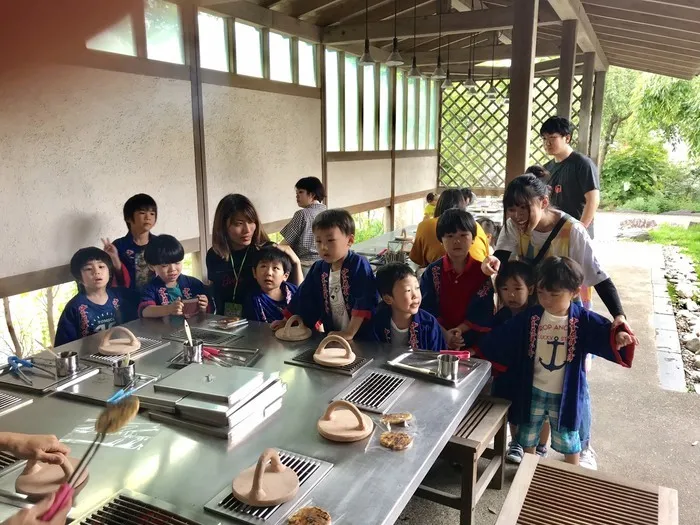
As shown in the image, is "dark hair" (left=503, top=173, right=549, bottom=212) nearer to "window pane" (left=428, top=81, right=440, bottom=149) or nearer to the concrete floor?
the concrete floor

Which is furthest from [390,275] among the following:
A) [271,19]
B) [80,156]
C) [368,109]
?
[368,109]

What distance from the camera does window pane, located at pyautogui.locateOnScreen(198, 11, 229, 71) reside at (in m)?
3.97

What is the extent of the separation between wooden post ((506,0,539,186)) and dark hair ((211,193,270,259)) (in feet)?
6.33

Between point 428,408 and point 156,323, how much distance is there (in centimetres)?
132

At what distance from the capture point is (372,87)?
6.90 meters

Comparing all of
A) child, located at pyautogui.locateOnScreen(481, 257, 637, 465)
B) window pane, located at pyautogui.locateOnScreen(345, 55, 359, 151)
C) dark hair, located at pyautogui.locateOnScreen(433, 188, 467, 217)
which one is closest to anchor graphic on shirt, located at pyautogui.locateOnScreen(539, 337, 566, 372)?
child, located at pyautogui.locateOnScreen(481, 257, 637, 465)

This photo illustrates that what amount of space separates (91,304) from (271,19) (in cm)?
325

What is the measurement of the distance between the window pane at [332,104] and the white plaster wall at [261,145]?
14.2 inches

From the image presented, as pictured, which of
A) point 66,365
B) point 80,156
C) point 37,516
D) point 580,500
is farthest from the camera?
point 80,156

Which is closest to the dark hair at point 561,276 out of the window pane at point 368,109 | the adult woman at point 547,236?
the adult woman at point 547,236

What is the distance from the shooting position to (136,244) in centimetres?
299

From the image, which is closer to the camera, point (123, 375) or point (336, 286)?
point (123, 375)

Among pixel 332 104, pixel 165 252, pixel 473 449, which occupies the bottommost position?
pixel 473 449

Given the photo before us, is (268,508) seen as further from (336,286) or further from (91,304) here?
(91,304)
